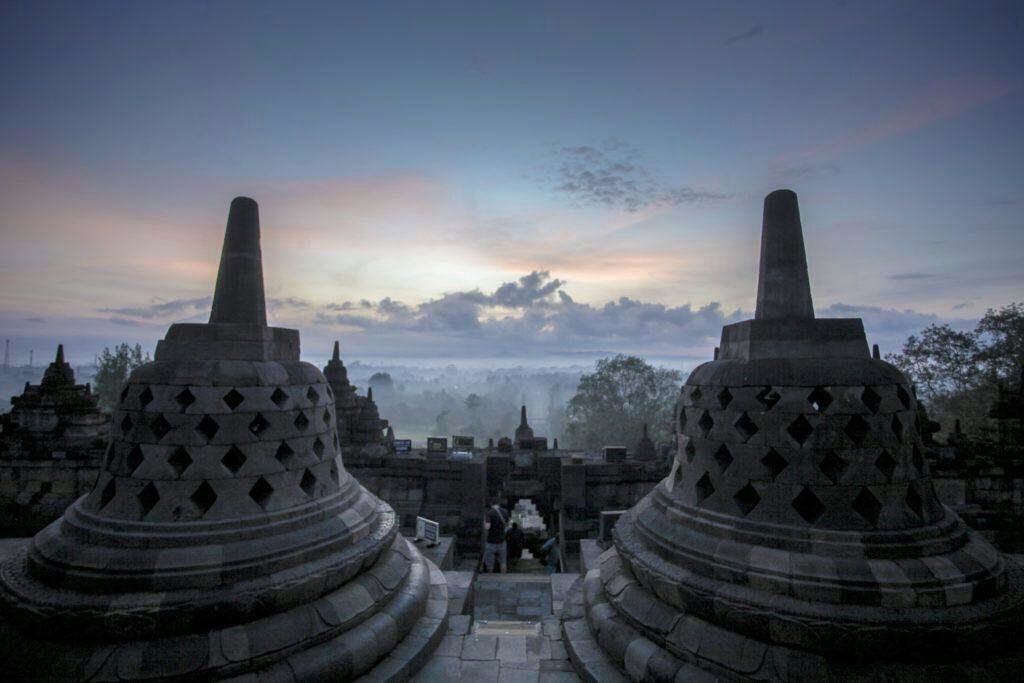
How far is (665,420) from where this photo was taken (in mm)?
41375

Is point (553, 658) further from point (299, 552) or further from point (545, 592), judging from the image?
point (545, 592)

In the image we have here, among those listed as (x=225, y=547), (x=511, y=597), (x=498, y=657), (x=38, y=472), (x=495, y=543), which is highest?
(x=225, y=547)

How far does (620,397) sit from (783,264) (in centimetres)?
3986

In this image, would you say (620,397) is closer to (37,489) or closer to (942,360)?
(942,360)

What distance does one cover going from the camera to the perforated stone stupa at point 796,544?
3486 mm

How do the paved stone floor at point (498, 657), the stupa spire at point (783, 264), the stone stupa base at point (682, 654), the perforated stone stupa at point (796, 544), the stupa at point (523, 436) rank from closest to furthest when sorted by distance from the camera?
the stone stupa base at point (682, 654) → the perforated stone stupa at point (796, 544) → the paved stone floor at point (498, 657) → the stupa spire at point (783, 264) → the stupa at point (523, 436)

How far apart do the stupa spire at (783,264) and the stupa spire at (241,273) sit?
5355mm

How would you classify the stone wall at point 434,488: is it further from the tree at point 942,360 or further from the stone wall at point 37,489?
the tree at point 942,360

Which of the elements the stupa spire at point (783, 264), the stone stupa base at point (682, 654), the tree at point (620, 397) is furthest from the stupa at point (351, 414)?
the tree at point (620, 397)

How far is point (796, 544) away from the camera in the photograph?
391 cm

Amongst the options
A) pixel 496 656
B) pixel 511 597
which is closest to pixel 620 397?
pixel 511 597

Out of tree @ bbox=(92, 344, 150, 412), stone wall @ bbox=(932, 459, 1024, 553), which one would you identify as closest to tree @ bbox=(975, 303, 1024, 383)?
stone wall @ bbox=(932, 459, 1024, 553)

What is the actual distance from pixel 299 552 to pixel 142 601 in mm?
1152

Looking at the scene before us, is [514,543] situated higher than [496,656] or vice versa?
[496,656]
